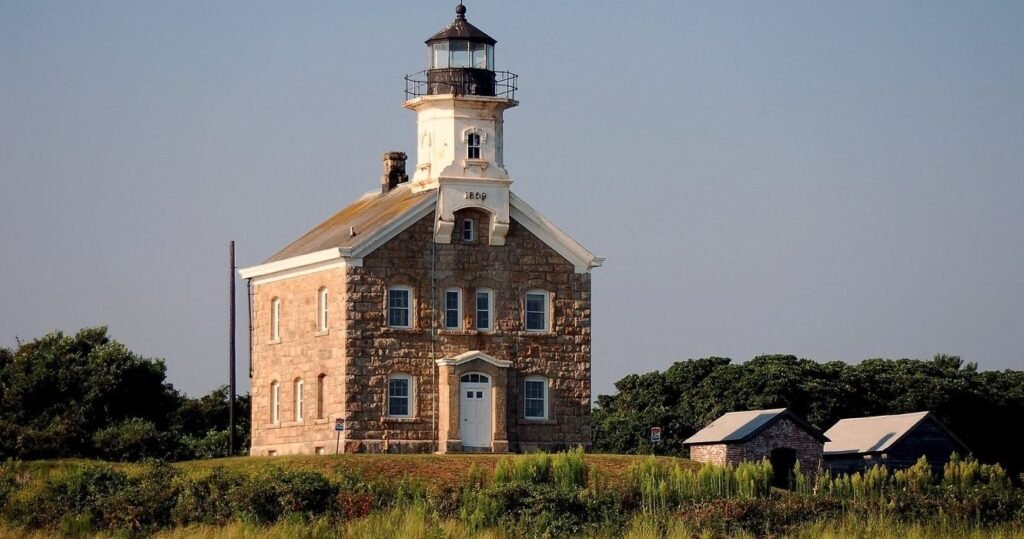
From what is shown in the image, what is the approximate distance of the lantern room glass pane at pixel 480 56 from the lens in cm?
5372

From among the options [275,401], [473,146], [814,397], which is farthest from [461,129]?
[814,397]

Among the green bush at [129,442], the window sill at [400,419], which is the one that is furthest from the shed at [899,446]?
the green bush at [129,442]

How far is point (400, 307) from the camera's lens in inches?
2045

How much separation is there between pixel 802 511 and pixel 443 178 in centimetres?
1364

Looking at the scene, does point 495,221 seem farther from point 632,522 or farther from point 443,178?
point 632,522

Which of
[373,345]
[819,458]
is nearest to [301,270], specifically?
[373,345]

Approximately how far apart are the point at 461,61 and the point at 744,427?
35.2ft

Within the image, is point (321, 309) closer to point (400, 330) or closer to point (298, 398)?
point (400, 330)

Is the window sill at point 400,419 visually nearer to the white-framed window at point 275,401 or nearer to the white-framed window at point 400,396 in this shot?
the white-framed window at point 400,396

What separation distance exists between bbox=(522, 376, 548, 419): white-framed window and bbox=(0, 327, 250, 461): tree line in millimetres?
8254

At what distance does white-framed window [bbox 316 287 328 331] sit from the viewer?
172ft

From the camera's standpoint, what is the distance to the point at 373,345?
51.5 metres

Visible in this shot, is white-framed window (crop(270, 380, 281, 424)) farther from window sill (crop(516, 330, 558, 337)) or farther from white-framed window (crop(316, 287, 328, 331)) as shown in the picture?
window sill (crop(516, 330, 558, 337))

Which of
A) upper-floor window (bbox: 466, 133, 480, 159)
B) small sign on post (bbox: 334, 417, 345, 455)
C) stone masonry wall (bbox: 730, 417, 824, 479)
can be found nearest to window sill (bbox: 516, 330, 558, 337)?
upper-floor window (bbox: 466, 133, 480, 159)
